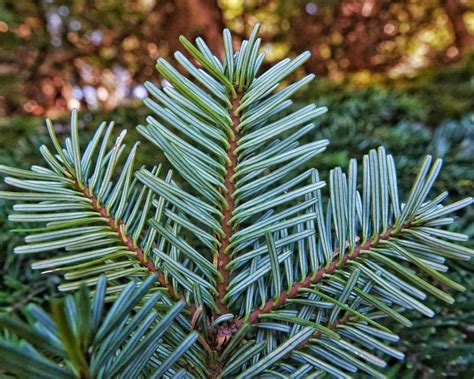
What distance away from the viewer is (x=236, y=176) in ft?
0.58

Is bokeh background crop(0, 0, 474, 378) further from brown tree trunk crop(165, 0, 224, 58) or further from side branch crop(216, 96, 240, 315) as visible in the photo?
side branch crop(216, 96, 240, 315)

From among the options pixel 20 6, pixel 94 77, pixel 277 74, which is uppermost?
pixel 20 6

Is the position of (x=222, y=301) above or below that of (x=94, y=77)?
below

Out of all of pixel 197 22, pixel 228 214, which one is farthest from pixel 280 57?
pixel 228 214

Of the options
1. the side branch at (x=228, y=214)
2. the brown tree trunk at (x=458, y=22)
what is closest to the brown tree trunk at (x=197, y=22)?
the brown tree trunk at (x=458, y=22)

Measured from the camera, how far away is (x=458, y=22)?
100 cm

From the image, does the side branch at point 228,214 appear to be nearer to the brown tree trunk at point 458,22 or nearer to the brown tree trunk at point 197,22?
the brown tree trunk at point 197,22

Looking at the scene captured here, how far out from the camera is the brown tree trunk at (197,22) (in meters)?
0.87

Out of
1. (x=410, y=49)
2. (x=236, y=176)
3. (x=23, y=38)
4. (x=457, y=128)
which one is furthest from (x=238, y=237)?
(x=410, y=49)

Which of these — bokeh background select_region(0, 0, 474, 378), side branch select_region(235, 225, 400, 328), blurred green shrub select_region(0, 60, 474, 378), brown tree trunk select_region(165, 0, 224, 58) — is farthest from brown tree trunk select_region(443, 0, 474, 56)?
side branch select_region(235, 225, 400, 328)

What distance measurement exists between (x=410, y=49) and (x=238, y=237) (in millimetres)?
1074

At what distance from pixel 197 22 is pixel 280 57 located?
23 cm

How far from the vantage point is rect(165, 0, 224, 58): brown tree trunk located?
872 mm

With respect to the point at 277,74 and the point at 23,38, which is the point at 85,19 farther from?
the point at 277,74
